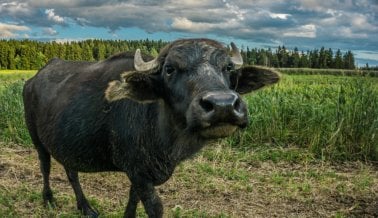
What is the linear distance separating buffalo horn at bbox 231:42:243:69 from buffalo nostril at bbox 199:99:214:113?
90 centimetres

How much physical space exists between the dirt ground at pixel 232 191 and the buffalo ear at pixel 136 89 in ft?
7.12

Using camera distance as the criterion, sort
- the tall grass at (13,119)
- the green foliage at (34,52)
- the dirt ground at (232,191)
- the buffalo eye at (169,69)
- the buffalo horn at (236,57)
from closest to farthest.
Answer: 1. the buffalo eye at (169,69)
2. the buffalo horn at (236,57)
3. the dirt ground at (232,191)
4. the tall grass at (13,119)
5. the green foliage at (34,52)

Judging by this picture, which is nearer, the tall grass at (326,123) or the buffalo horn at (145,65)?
the buffalo horn at (145,65)

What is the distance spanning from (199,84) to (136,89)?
75 centimetres

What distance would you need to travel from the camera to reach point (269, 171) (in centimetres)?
796

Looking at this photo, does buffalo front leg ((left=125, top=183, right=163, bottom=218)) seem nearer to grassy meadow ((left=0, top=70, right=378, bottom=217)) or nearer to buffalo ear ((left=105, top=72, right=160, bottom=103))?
buffalo ear ((left=105, top=72, right=160, bottom=103))

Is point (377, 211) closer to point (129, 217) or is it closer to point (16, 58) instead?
point (129, 217)

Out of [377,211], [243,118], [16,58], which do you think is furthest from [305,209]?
[16,58]

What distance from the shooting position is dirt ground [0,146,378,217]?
6.16m

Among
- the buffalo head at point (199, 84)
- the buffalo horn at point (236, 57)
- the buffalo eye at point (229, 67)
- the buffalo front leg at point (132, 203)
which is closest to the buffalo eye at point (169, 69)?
→ the buffalo head at point (199, 84)

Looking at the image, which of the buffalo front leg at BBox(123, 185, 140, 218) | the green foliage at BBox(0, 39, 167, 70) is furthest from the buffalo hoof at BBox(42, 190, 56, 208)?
the green foliage at BBox(0, 39, 167, 70)

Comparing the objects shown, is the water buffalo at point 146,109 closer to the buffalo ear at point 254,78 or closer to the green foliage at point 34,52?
the buffalo ear at point 254,78

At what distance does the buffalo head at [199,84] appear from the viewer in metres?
3.30

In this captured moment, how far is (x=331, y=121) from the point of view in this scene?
29.4ft
